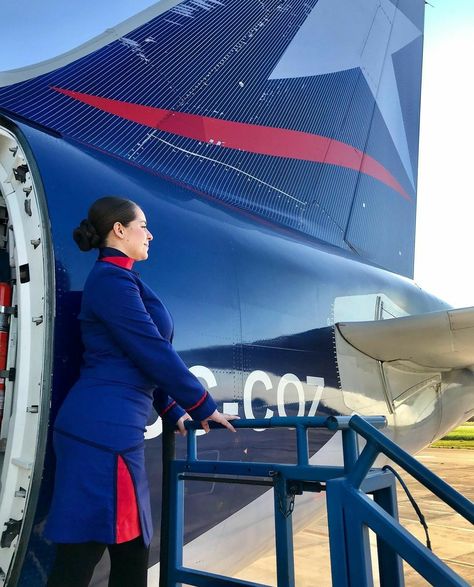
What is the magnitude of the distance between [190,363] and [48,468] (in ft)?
2.49

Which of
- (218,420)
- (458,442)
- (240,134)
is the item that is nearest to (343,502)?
(218,420)

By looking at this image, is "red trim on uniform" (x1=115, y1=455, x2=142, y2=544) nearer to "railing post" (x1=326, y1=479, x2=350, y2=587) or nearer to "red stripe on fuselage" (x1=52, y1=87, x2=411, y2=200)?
"railing post" (x1=326, y1=479, x2=350, y2=587)

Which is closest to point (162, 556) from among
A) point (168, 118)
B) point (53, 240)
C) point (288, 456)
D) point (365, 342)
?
point (288, 456)

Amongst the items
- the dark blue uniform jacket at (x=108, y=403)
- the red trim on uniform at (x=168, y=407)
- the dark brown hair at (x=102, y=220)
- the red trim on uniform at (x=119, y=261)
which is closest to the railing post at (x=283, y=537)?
the dark blue uniform jacket at (x=108, y=403)

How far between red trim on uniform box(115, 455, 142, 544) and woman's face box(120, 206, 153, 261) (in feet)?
2.32

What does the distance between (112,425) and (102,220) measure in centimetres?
72

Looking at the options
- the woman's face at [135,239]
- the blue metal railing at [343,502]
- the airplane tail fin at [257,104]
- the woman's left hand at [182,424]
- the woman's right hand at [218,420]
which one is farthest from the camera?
the airplane tail fin at [257,104]

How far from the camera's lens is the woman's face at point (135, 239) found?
203 cm

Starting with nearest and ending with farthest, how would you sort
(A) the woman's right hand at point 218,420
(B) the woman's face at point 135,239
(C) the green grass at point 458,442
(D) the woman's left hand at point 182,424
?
(A) the woman's right hand at point 218,420 < (B) the woman's face at point 135,239 < (D) the woman's left hand at point 182,424 < (C) the green grass at point 458,442

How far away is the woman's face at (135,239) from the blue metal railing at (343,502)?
2.13ft

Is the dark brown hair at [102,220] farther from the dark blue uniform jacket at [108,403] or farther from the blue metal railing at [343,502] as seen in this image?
the blue metal railing at [343,502]

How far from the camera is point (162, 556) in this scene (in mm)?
2152

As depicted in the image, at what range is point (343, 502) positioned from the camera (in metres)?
1.67

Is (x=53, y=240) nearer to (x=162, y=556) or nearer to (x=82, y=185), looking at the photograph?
(x=82, y=185)
